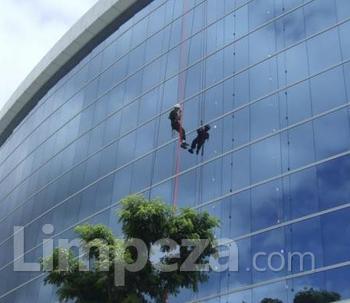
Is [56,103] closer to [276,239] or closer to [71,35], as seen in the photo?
[71,35]

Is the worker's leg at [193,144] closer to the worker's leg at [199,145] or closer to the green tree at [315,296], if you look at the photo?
the worker's leg at [199,145]

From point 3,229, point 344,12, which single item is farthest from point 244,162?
point 3,229

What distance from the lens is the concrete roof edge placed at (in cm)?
3434

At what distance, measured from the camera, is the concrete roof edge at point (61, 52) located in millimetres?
34344

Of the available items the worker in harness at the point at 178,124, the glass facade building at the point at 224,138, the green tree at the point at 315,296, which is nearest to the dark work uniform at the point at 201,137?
the glass facade building at the point at 224,138

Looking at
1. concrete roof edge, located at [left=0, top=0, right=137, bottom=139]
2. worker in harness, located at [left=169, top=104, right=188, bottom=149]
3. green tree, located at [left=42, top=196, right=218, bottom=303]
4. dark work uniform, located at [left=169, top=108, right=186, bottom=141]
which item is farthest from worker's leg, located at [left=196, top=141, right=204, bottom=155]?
concrete roof edge, located at [left=0, top=0, right=137, bottom=139]

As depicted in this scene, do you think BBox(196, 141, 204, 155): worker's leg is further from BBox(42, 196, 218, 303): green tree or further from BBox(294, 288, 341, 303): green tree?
BBox(42, 196, 218, 303): green tree

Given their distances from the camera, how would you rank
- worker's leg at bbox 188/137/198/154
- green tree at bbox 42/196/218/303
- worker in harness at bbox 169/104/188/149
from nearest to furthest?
green tree at bbox 42/196/218/303 < worker's leg at bbox 188/137/198/154 < worker in harness at bbox 169/104/188/149

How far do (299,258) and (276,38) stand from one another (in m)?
8.32

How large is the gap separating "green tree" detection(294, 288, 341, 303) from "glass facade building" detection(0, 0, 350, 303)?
161 mm

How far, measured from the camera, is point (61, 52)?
37469 millimetres

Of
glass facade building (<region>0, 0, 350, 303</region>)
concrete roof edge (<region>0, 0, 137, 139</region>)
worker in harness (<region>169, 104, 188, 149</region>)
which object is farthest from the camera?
concrete roof edge (<region>0, 0, 137, 139</region>)

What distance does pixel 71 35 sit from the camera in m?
36.8

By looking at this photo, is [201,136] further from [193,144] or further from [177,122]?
[177,122]
